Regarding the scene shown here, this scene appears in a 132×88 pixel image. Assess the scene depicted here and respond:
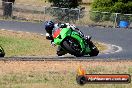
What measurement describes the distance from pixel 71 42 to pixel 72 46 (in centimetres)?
25

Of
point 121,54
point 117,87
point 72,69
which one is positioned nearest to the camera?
point 117,87

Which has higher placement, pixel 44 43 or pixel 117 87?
pixel 117 87

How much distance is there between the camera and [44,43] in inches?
1172

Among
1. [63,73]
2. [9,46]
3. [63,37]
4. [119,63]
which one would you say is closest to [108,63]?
[119,63]

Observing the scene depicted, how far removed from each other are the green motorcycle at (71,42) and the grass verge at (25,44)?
15.8ft

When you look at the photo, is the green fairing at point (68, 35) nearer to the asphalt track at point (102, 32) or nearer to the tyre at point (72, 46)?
the tyre at point (72, 46)

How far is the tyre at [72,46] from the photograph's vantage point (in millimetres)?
19938

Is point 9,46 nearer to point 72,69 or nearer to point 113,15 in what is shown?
point 72,69

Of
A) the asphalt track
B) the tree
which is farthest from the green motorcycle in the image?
the tree

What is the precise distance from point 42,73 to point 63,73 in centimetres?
69

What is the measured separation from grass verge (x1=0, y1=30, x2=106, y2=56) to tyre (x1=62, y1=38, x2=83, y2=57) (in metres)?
4.81

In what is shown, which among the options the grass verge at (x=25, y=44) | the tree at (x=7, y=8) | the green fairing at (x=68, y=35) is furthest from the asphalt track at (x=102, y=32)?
the green fairing at (x=68, y=35)

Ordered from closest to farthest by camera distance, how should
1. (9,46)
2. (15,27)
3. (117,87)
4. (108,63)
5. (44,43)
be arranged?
1. (117,87)
2. (108,63)
3. (9,46)
4. (44,43)
5. (15,27)

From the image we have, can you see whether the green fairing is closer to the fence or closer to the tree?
the fence
